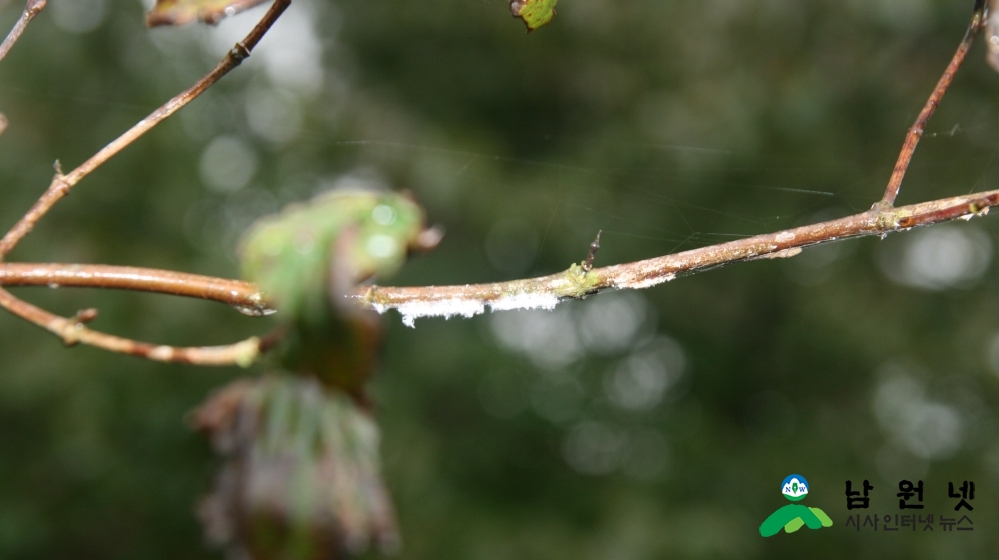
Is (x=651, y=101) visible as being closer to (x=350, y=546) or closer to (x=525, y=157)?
(x=525, y=157)

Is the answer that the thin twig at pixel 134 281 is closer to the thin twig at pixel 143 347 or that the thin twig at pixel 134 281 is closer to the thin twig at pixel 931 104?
the thin twig at pixel 143 347

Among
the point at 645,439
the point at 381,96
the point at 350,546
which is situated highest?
the point at 381,96

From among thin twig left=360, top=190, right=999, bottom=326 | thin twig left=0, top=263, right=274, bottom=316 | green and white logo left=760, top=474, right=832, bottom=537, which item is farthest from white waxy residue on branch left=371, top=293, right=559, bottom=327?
green and white logo left=760, top=474, right=832, bottom=537

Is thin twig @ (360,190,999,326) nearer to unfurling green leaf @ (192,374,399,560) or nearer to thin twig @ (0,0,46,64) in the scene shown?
unfurling green leaf @ (192,374,399,560)

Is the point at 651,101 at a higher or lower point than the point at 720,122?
higher

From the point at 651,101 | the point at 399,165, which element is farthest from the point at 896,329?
the point at 399,165

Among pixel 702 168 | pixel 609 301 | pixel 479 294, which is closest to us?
pixel 479 294

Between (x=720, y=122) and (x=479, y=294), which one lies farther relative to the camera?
(x=720, y=122)
